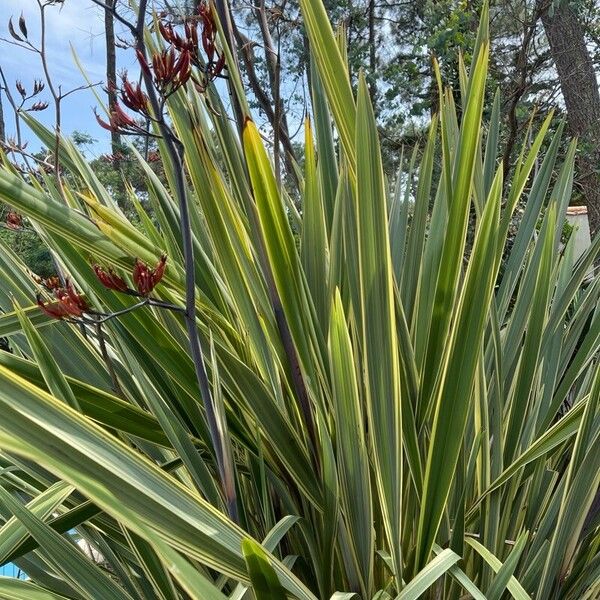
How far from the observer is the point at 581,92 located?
13.4ft

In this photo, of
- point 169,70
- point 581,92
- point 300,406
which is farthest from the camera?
point 581,92

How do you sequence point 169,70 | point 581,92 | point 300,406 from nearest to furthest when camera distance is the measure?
point 169,70 < point 300,406 < point 581,92

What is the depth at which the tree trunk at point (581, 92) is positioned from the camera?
392 cm

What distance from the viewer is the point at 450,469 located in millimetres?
666

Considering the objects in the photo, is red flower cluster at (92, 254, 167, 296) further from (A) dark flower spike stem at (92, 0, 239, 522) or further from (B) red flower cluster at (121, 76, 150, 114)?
(B) red flower cluster at (121, 76, 150, 114)

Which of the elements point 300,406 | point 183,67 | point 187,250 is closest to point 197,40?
point 183,67

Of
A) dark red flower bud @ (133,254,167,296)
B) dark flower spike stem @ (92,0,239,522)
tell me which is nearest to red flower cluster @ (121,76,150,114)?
dark flower spike stem @ (92,0,239,522)

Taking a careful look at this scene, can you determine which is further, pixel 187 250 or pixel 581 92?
pixel 581 92

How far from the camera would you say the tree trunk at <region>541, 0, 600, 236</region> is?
154 inches

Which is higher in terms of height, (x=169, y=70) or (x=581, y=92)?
(x=581, y=92)

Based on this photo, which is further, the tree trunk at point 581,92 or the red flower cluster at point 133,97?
the tree trunk at point 581,92

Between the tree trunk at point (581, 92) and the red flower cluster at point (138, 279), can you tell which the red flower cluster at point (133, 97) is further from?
the tree trunk at point (581, 92)

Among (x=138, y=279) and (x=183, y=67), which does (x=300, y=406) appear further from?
(x=183, y=67)

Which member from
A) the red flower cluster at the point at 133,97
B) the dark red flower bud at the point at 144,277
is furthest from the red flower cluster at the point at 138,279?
the red flower cluster at the point at 133,97
